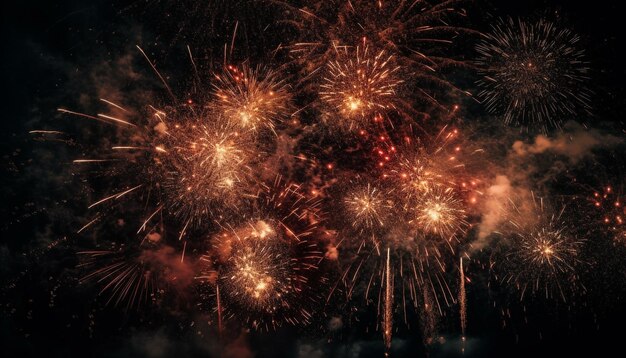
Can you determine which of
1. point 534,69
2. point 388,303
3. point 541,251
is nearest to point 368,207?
point 388,303

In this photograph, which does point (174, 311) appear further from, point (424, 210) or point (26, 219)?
point (424, 210)

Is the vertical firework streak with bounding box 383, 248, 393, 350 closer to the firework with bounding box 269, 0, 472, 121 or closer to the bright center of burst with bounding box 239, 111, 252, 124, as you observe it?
the firework with bounding box 269, 0, 472, 121

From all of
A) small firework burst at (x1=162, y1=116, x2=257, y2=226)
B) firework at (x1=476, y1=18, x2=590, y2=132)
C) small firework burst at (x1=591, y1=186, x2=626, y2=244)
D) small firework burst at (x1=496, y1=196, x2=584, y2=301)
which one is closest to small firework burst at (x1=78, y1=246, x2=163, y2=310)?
small firework burst at (x1=162, y1=116, x2=257, y2=226)

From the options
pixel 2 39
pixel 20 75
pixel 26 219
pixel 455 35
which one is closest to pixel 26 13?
pixel 2 39

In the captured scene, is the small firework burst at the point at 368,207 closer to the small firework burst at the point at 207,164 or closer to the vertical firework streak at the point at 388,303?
the vertical firework streak at the point at 388,303

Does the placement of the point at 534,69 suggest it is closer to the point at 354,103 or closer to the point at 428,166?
the point at 428,166

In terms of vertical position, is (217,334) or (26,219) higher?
(26,219)
